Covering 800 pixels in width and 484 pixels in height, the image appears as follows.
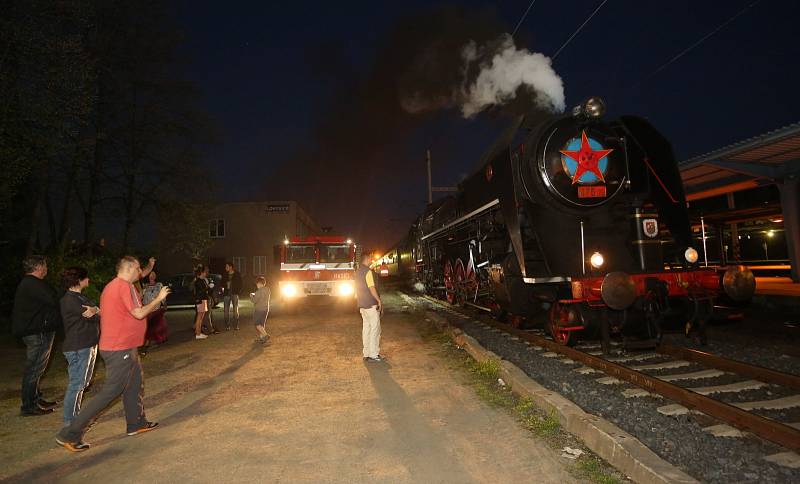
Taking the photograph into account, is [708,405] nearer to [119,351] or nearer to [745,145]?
[119,351]

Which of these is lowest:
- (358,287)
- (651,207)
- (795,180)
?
(358,287)

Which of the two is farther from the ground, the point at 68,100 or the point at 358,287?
the point at 68,100

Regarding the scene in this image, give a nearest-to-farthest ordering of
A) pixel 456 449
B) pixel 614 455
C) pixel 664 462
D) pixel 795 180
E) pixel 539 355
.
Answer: pixel 664 462, pixel 614 455, pixel 456 449, pixel 539 355, pixel 795 180

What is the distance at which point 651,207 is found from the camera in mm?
7230

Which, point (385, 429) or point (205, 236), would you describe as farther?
point (205, 236)

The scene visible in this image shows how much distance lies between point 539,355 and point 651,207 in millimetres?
2755

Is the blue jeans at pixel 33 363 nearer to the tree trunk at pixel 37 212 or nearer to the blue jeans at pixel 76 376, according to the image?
the blue jeans at pixel 76 376

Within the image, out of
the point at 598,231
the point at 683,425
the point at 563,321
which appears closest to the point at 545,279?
the point at 563,321

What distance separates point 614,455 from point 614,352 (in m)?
4.14

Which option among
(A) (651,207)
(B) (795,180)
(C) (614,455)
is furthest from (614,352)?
(B) (795,180)

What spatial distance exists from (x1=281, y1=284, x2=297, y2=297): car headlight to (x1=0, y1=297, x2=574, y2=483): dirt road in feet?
28.9

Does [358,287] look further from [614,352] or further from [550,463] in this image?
[550,463]

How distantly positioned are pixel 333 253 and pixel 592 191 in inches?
441

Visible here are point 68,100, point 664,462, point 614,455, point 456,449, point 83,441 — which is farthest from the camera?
point 68,100
